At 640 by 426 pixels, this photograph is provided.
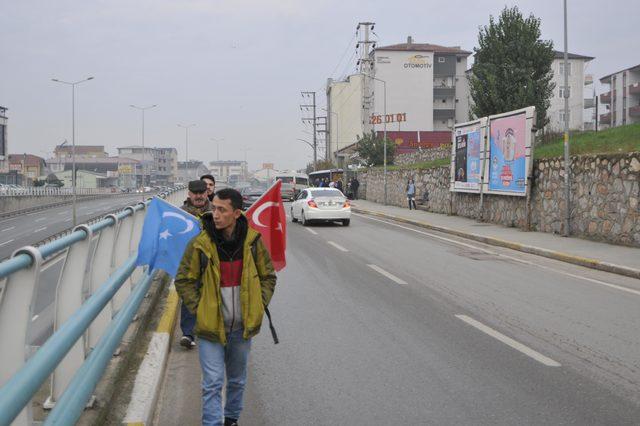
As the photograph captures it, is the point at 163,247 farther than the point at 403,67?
No

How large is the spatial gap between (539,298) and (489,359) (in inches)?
149

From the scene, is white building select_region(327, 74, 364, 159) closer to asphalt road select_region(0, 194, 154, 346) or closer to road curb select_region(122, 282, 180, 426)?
asphalt road select_region(0, 194, 154, 346)

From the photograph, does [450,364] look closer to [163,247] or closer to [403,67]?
[163,247]

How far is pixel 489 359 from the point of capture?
6.38m

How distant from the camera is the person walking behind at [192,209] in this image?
6871 millimetres

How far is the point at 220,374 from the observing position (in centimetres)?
421

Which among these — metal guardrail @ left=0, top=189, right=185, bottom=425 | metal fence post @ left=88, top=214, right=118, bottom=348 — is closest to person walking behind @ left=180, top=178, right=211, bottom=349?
metal guardrail @ left=0, top=189, right=185, bottom=425

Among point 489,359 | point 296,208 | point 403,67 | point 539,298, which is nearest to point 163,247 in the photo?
point 489,359

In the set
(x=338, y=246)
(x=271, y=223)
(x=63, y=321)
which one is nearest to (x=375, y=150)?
(x=338, y=246)

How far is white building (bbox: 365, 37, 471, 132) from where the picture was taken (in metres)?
83.8

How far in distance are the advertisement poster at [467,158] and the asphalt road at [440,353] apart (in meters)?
13.4

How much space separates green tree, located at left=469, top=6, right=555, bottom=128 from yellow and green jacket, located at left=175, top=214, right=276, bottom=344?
34.8 metres

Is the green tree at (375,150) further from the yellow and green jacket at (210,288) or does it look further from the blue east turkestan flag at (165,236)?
the yellow and green jacket at (210,288)

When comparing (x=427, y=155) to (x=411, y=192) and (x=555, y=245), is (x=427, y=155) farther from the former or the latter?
(x=555, y=245)
